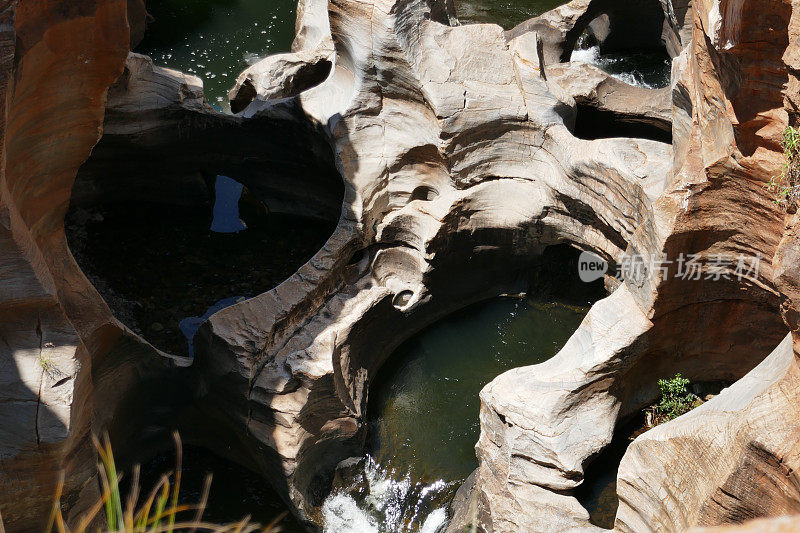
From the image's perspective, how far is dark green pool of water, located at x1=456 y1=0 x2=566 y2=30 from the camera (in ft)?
42.6

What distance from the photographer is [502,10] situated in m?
13.2

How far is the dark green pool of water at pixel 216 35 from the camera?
40.0ft

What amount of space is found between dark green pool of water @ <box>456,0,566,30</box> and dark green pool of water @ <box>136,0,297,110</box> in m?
2.72

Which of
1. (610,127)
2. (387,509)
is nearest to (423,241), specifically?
(387,509)

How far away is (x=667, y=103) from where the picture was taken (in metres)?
9.49

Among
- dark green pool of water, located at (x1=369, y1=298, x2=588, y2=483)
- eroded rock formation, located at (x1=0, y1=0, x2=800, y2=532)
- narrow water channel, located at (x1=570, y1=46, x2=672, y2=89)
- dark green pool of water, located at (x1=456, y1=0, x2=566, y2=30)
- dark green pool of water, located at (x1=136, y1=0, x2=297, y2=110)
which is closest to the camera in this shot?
eroded rock formation, located at (x1=0, y1=0, x2=800, y2=532)

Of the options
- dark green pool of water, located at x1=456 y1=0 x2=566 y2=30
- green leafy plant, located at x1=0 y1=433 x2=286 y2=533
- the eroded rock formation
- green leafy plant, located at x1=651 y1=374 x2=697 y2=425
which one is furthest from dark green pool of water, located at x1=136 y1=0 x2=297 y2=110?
green leafy plant, located at x1=651 y1=374 x2=697 y2=425

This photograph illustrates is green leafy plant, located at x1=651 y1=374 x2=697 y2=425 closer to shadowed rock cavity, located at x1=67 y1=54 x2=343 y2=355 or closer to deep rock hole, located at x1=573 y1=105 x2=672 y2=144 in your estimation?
deep rock hole, located at x1=573 y1=105 x2=672 y2=144

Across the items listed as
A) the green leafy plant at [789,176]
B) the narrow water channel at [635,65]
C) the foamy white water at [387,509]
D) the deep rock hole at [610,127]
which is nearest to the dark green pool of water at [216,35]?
the narrow water channel at [635,65]

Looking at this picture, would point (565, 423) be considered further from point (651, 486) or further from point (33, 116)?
point (33, 116)

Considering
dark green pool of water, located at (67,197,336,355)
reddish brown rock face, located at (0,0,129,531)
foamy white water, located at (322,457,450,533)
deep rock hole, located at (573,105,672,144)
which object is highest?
reddish brown rock face, located at (0,0,129,531)

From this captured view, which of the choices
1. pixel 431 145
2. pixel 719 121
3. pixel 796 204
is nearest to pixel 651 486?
pixel 796 204

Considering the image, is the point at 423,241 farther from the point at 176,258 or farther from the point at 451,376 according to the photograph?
the point at 176,258

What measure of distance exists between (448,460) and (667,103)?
15.8 feet
